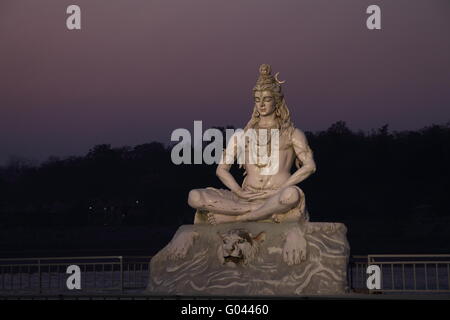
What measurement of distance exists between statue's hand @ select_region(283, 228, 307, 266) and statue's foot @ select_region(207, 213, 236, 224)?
3.20 feet

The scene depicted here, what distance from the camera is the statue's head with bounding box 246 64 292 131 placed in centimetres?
1831

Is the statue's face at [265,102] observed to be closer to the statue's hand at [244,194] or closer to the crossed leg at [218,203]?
the statue's hand at [244,194]

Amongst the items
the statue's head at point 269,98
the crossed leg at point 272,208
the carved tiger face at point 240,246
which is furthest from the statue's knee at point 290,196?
the statue's head at point 269,98

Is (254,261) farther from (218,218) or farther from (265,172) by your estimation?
(265,172)

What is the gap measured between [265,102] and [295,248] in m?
2.21

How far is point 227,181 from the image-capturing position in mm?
18547

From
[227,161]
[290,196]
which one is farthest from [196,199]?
[290,196]

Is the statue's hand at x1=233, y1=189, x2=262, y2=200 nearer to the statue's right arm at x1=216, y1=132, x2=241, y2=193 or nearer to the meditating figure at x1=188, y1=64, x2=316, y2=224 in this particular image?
the meditating figure at x1=188, y1=64, x2=316, y2=224

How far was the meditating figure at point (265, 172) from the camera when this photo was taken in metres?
17.9

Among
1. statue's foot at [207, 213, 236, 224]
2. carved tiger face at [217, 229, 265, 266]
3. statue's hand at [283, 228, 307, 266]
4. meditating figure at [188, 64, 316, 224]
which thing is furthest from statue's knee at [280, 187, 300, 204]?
statue's foot at [207, 213, 236, 224]

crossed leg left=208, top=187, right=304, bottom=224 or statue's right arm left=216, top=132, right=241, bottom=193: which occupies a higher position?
statue's right arm left=216, top=132, right=241, bottom=193
